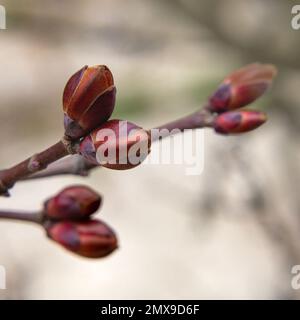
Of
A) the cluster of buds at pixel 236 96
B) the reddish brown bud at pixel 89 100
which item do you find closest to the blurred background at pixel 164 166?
the cluster of buds at pixel 236 96

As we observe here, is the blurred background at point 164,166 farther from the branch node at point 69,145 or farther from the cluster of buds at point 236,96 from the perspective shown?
the branch node at point 69,145

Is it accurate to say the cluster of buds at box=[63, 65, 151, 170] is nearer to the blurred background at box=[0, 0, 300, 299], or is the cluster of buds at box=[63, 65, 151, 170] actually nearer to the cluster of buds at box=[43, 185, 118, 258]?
the cluster of buds at box=[43, 185, 118, 258]

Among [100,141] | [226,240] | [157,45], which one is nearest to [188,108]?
[157,45]

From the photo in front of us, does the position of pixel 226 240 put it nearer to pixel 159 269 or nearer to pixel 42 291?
pixel 159 269

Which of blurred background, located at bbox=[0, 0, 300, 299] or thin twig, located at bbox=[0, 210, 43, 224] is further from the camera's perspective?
blurred background, located at bbox=[0, 0, 300, 299]

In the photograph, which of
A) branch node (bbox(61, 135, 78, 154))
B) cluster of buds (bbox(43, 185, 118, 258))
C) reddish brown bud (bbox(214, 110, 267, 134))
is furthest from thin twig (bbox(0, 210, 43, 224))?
reddish brown bud (bbox(214, 110, 267, 134))

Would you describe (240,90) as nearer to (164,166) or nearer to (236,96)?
(236,96)
